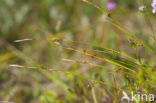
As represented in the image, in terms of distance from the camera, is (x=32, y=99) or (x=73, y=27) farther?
(x=73, y=27)

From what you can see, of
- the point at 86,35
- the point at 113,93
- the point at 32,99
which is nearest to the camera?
the point at 113,93

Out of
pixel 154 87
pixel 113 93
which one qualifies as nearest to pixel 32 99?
pixel 113 93

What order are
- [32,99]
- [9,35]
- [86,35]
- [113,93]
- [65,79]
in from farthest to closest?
[9,35] → [86,35] → [32,99] → [65,79] → [113,93]

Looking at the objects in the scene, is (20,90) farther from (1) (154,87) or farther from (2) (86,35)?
(1) (154,87)

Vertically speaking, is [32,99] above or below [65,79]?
below

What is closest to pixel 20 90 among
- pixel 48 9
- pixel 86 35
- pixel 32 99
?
pixel 32 99

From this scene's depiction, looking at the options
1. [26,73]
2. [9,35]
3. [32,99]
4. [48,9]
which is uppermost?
[48,9]

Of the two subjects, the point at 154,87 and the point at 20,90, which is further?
the point at 20,90

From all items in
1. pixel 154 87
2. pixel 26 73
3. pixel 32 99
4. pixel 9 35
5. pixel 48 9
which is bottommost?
pixel 32 99

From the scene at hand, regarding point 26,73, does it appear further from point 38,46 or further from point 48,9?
point 48,9
